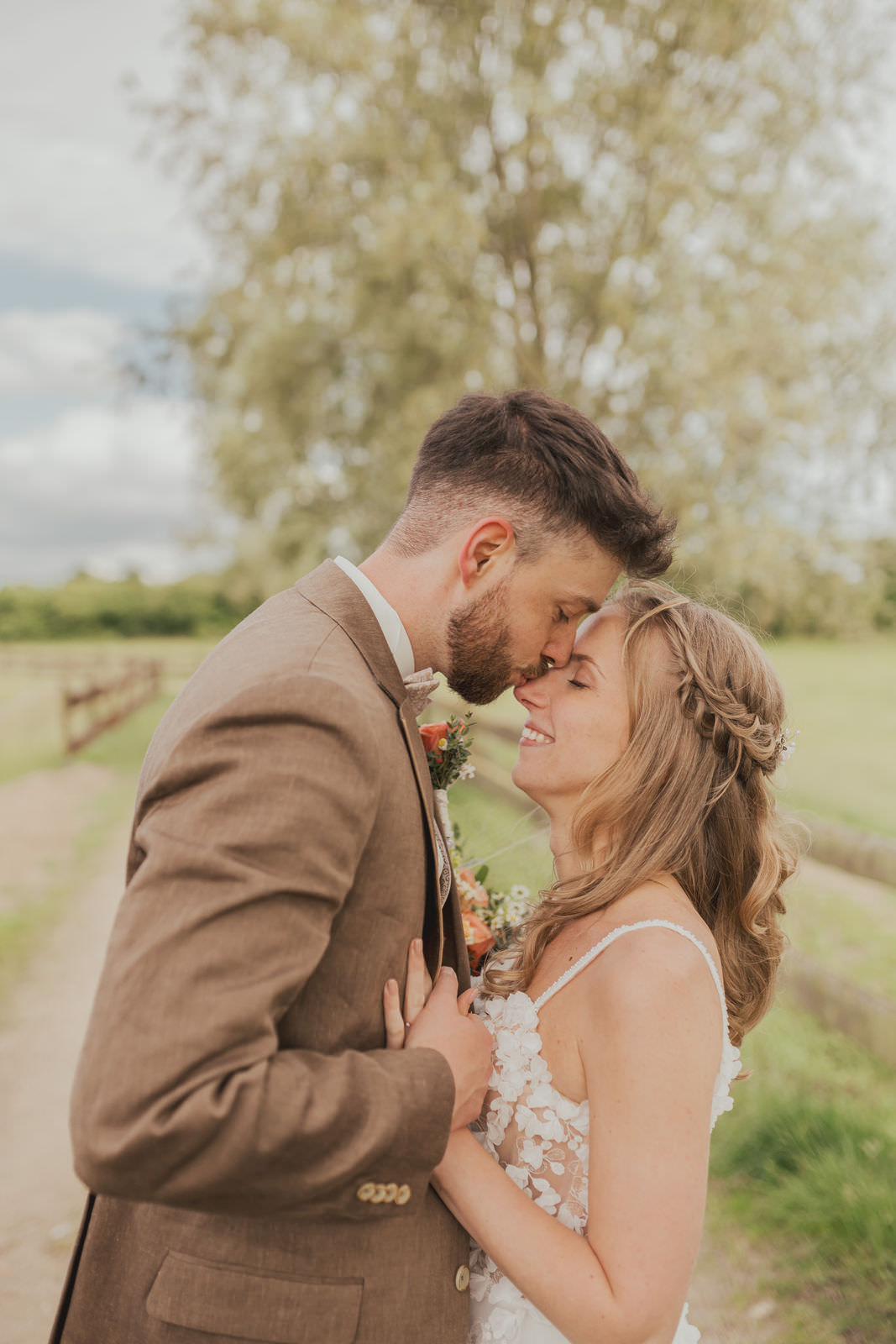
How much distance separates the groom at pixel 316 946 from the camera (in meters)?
1.40

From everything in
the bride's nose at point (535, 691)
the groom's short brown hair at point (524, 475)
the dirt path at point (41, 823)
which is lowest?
the dirt path at point (41, 823)

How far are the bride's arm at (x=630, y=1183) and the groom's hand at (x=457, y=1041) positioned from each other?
0.16 m

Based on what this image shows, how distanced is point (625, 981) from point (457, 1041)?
0.38 meters

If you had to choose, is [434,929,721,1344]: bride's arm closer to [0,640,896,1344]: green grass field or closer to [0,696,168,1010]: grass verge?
[0,640,896,1344]: green grass field

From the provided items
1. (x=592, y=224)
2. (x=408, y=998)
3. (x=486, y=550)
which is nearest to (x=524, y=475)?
(x=486, y=550)

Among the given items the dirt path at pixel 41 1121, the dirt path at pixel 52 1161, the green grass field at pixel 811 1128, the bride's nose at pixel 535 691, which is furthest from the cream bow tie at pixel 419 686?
the dirt path at pixel 41 1121

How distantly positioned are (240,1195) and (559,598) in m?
1.42

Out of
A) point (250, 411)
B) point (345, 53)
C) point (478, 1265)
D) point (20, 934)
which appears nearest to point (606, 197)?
point (345, 53)

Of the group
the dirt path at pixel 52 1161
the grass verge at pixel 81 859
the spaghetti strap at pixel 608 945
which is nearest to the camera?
the spaghetti strap at pixel 608 945

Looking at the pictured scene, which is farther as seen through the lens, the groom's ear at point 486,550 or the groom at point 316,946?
the groom's ear at point 486,550

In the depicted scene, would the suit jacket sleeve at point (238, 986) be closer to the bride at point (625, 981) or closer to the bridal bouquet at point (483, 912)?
the bride at point (625, 981)

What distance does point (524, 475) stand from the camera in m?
2.24

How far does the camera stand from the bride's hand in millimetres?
1794

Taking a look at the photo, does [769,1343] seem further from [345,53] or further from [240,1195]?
[345,53]
